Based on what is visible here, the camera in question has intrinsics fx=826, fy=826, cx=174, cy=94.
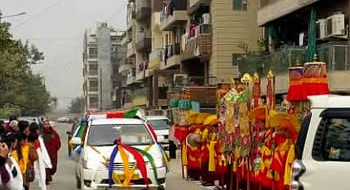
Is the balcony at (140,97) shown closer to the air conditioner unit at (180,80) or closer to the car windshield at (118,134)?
the air conditioner unit at (180,80)

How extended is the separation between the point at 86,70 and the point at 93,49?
14.7 feet

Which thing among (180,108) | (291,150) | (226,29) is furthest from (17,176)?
(226,29)

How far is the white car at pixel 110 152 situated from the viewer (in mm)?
15820

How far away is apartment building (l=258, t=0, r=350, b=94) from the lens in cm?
2580

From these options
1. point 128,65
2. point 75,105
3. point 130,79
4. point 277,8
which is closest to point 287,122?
point 277,8

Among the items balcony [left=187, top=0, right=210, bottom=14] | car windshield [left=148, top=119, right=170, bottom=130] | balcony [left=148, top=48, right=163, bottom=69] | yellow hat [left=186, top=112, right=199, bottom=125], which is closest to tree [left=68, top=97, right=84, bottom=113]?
balcony [left=148, top=48, right=163, bottom=69]

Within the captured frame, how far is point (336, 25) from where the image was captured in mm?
26469

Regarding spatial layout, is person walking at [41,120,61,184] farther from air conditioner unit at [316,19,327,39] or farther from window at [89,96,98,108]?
window at [89,96,98,108]

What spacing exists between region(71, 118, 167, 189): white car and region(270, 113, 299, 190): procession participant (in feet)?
13.4

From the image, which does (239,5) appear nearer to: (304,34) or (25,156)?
(304,34)

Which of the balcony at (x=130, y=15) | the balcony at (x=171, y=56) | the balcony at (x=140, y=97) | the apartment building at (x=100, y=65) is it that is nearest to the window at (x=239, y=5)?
the balcony at (x=171, y=56)

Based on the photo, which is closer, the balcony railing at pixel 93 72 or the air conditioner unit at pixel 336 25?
the air conditioner unit at pixel 336 25

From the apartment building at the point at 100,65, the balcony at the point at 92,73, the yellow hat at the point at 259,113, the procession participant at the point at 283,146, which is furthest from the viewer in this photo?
the balcony at the point at 92,73

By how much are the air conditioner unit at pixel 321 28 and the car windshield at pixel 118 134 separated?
11826 mm
